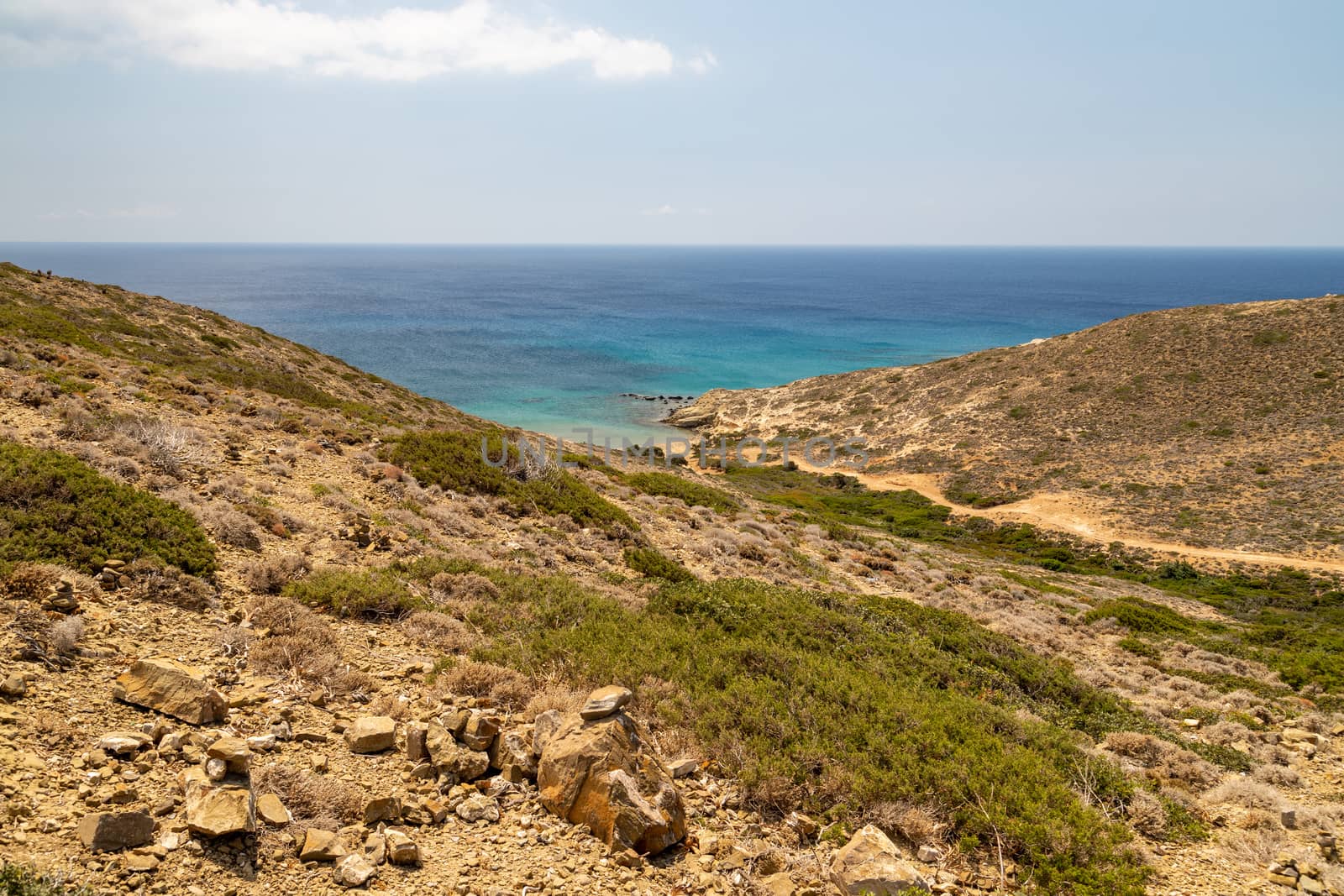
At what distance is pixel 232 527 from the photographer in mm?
10000

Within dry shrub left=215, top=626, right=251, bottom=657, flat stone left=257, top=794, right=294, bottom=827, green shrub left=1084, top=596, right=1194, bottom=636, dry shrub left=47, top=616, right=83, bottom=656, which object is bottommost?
green shrub left=1084, top=596, right=1194, bottom=636

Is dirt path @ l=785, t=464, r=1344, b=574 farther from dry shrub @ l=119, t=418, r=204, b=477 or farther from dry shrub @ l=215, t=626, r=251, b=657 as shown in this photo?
dry shrub @ l=119, t=418, r=204, b=477

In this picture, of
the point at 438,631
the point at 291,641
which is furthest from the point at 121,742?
the point at 438,631

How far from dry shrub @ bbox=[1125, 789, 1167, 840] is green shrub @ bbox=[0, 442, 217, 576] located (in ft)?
38.3

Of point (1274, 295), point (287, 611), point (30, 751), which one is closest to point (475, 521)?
point (287, 611)

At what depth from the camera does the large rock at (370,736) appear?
237 inches

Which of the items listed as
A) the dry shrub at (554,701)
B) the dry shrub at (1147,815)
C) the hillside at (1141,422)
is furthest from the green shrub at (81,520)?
the hillside at (1141,422)

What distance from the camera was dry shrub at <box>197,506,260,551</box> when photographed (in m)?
9.88

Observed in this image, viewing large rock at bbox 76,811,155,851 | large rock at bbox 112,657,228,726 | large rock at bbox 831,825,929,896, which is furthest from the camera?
large rock at bbox 112,657,228,726

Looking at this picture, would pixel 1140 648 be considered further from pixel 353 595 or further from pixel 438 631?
pixel 353 595

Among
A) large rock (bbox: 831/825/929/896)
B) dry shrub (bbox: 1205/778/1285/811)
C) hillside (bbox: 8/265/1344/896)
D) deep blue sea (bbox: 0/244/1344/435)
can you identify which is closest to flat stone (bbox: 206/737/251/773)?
hillside (bbox: 8/265/1344/896)

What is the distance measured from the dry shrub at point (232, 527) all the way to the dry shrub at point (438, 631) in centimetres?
321

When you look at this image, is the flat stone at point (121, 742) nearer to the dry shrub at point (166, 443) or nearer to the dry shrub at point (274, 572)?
the dry shrub at point (274, 572)

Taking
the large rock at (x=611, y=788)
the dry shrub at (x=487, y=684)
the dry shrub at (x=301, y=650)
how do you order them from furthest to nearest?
the dry shrub at (x=487, y=684), the dry shrub at (x=301, y=650), the large rock at (x=611, y=788)
